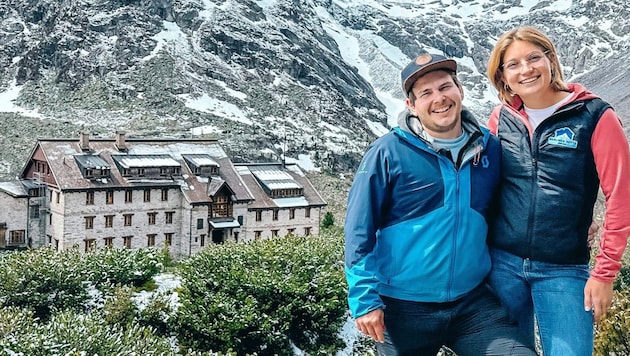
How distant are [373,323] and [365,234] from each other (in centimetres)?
69

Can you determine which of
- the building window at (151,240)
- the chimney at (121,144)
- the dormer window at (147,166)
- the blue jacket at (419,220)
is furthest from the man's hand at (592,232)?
the chimney at (121,144)

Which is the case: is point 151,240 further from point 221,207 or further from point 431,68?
point 431,68

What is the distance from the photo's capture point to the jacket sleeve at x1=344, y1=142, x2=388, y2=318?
15.0 feet

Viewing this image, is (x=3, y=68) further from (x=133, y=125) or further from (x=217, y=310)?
(x=217, y=310)

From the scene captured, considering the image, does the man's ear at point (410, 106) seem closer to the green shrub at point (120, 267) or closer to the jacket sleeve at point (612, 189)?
the jacket sleeve at point (612, 189)

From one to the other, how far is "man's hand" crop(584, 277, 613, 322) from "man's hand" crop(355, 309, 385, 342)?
5.09ft

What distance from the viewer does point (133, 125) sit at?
3642 inches

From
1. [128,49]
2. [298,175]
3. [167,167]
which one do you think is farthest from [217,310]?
[128,49]

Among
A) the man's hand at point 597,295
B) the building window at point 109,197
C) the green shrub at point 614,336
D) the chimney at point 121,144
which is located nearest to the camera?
the man's hand at point 597,295

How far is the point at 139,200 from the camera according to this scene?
4372 centimetres

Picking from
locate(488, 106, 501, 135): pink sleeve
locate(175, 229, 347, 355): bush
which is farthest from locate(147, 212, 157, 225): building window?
locate(488, 106, 501, 135): pink sleeve

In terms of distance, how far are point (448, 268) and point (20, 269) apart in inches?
756

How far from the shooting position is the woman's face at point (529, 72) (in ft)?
15.2

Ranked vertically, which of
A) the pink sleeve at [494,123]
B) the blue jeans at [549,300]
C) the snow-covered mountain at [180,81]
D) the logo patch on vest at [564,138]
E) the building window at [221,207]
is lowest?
the building window at [221,207]
